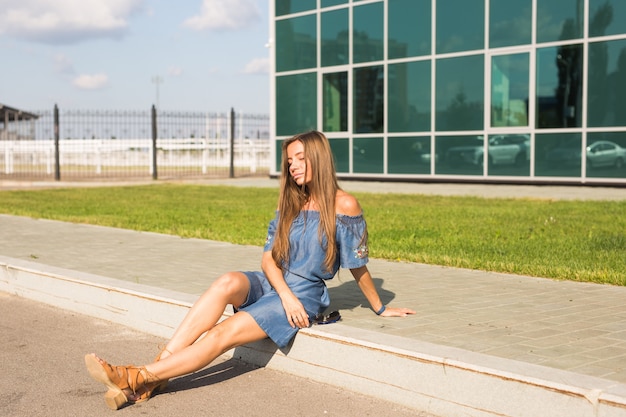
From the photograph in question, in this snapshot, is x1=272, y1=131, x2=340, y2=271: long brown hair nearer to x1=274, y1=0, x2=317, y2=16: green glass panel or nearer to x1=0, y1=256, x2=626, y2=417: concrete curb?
x1=0, y1=256, x2=626, y2=417: concrete curb

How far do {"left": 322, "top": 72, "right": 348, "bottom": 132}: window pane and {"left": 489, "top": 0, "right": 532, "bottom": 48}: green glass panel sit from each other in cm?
498

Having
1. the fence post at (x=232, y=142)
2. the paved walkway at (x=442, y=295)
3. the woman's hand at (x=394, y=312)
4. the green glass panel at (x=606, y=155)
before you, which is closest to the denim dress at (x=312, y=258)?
the paved walkway at (x=442, y=295)

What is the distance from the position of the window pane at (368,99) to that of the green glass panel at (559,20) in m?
4.85

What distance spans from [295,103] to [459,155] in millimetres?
6289

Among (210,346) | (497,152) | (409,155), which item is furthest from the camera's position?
(409,155)

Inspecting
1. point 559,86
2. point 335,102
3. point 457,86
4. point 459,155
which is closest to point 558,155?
point 559,86

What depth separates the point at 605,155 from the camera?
60.5 ft

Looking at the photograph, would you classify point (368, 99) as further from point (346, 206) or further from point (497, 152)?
point (346, 206)

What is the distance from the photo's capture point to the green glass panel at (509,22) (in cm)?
1977

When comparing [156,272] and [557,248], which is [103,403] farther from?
[557,248]

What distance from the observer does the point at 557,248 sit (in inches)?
360

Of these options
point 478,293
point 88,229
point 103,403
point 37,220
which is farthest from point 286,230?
point 37,220

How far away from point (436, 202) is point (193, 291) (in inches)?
384

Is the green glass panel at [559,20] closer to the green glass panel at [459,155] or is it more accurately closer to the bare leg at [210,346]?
the green glass panel at [459,155]
